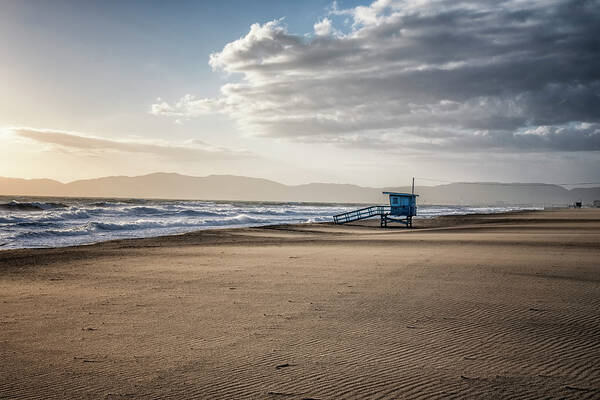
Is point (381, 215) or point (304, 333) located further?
point (381, 215)

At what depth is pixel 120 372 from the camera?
430 cm

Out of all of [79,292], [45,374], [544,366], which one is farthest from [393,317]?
[79,292]

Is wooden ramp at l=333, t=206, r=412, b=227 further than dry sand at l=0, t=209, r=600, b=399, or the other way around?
wooden ramp at l=333, t=206, r=412, b=227

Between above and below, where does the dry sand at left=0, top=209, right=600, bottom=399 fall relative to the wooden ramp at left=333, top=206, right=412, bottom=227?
below

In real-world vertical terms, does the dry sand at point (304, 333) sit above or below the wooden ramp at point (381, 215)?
below

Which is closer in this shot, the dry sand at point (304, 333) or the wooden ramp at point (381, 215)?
the dry sand at point (304, 333)

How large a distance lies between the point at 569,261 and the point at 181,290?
1111cm

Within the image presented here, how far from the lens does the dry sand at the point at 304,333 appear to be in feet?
13.1

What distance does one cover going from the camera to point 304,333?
5.61 meters

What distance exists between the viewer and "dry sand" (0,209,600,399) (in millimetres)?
3996

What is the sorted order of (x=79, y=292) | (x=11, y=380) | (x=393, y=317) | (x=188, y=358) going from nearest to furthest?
1. (x=11, y=380)
2. (x=188, y=358)
3. (x=393, y=317)
4. (x=79, y=292)

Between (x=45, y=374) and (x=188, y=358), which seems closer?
(x=45, y=374)

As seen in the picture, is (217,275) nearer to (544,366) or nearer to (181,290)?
(181,290)

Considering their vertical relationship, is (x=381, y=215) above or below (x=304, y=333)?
above
